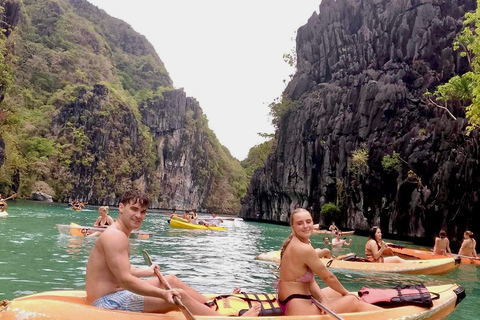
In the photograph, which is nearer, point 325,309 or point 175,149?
point 325,309

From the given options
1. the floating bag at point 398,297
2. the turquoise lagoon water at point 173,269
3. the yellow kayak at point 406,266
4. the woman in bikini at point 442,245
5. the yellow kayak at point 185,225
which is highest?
the woman in bikini at point 442,245

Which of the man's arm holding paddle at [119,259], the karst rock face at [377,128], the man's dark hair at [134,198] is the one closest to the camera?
the man's arm holding paddle at [119,259]

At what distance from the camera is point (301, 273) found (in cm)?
435

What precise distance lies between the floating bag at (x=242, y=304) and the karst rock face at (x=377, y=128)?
64.5 feet

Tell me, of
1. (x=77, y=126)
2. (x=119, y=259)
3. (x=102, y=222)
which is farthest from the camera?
(x=77, y=126)

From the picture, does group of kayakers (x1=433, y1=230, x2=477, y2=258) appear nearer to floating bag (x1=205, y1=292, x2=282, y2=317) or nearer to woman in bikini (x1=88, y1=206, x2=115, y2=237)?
floating bag (x1=205, y1=292, x2=282, y2=317)

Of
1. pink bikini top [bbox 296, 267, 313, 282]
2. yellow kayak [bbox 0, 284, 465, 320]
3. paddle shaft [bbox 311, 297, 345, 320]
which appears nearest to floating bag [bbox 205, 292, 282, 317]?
yellow kayak [bbox 0, 284, 465, 320]

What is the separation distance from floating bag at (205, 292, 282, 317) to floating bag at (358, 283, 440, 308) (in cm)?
139

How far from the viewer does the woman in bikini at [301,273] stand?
4.27 m

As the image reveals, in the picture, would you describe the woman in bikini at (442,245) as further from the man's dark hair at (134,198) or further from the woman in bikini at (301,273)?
the man's dark hair at (134,198)

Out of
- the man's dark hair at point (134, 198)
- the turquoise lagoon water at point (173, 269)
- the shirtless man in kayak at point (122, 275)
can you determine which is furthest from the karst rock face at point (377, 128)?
the man's dark hair at point (134, 198)

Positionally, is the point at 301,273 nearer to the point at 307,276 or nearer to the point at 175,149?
the point at 307,276

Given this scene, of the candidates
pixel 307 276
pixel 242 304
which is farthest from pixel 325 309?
pixel 242 304

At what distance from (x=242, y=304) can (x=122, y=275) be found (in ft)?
6.52
